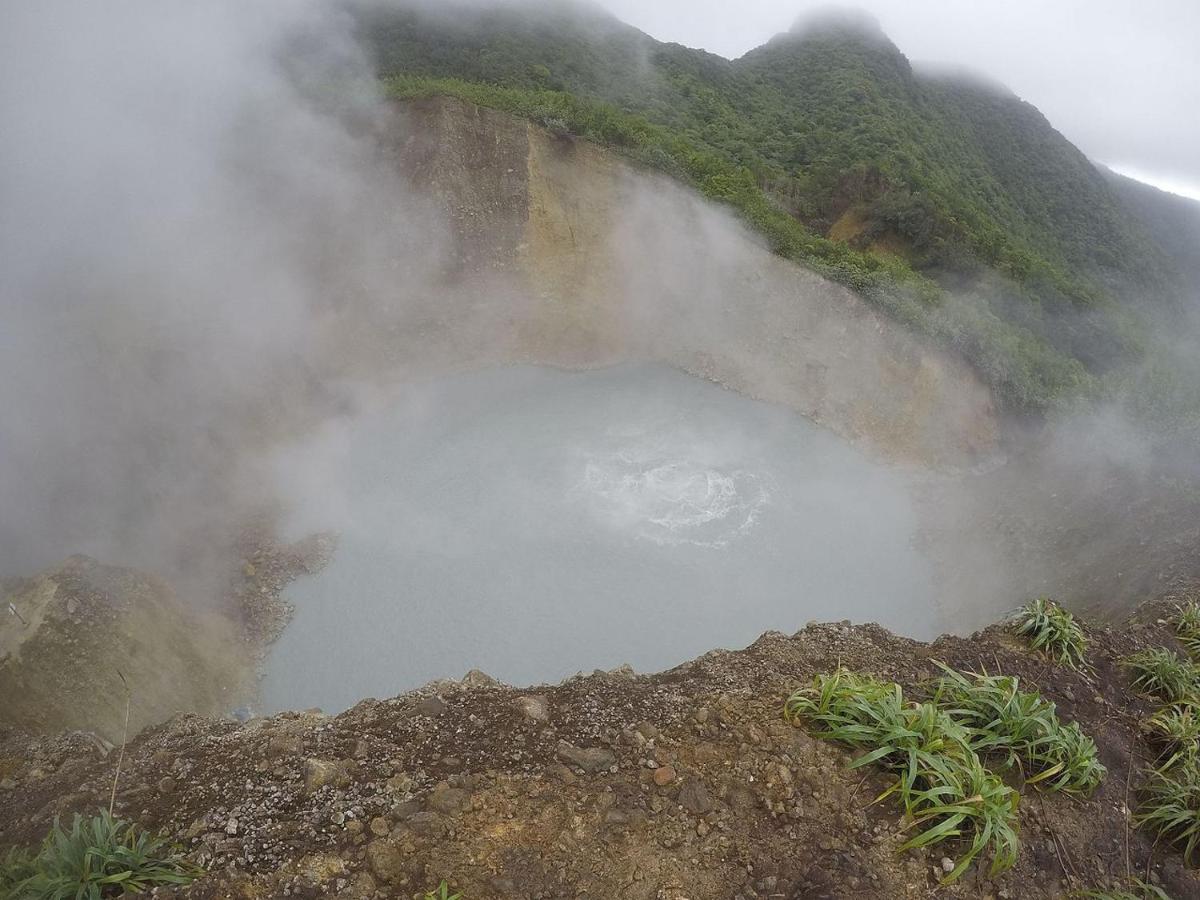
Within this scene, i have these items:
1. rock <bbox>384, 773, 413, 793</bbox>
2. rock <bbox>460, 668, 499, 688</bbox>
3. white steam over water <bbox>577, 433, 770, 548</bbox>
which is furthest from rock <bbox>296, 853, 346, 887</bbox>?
white steam over water <bbox>577, 433, 770, 548</bbox>

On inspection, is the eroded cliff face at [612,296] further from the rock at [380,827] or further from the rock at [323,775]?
the rock at [380,827]

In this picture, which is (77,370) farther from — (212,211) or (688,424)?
(688,424)

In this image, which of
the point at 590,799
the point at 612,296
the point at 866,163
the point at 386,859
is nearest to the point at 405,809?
the point at 386,859

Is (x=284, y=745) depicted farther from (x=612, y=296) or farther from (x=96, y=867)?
(x=612, y=296)

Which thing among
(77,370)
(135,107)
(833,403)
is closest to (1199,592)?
(833,403)

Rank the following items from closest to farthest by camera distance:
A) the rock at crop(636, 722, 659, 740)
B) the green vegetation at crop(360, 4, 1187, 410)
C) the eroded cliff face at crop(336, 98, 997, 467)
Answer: the rock at crop(636, 722, 659, 740), the eroded cliff face at crop(336, 98, 997, 467), the green vegetation at crop(360, 4, 1187, 410)

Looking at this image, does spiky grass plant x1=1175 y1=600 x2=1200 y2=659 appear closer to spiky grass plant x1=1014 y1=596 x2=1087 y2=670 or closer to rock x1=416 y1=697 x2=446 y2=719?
spiky grass plant x1=1014 y1=596 x2=1087 y2=670
